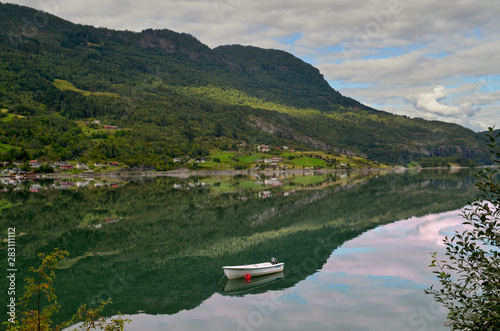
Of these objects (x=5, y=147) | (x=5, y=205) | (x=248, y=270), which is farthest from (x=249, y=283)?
(x=5, y=147)

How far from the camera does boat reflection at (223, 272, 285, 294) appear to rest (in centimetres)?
3048

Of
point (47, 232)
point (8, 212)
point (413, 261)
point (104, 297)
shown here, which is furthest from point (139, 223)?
point (413, 261)

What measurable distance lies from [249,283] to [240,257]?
782 centimetres

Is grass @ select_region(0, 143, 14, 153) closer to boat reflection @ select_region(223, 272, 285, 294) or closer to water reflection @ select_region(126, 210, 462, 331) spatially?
boat reflection @ select_region(223, 272, 285, 294)

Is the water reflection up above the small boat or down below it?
below

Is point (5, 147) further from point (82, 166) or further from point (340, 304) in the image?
point (340, 304)

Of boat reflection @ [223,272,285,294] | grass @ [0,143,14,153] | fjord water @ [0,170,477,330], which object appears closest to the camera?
fjord water @ [0,170,477,330]

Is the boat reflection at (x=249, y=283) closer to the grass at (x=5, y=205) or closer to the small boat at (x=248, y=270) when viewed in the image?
the small boat at (x=248, y=270)

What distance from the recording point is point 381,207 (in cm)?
7744

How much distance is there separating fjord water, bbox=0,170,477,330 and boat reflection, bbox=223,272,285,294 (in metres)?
0.09

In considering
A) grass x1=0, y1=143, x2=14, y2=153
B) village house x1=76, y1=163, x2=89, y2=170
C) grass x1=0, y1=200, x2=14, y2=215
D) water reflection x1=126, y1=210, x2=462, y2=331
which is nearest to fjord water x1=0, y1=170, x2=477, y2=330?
water reflection x1=126, y1=210, x2=462, y2=331

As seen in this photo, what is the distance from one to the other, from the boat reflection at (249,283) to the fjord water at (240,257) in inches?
3.5

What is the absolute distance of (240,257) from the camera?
1565 inches

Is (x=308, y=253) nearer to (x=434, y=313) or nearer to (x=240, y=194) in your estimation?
(x=434, y=313)
